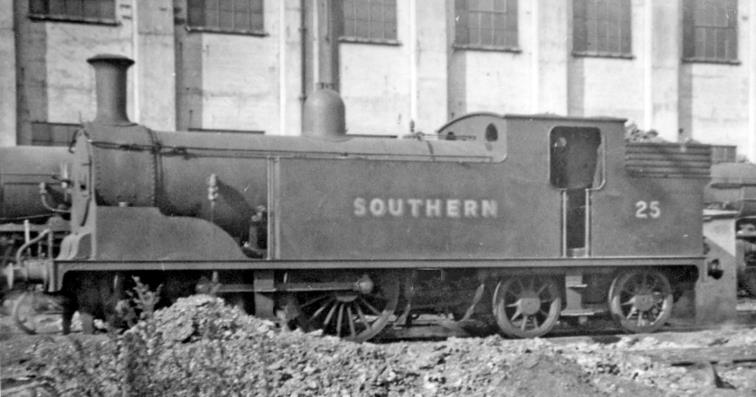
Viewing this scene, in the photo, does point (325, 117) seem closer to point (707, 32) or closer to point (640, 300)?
point (640, 300)

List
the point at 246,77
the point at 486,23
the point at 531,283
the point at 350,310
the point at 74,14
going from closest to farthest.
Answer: the point at 350,310, the point at 531,283, the point at 74,14, the point at 246,77, the point at 486,23

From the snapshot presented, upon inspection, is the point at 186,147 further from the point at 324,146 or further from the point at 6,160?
the point at 6,160

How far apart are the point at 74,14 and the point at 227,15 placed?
293 cm

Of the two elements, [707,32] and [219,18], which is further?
[707,32]

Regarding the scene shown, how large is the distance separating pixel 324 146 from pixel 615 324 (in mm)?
4646

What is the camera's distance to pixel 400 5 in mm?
19422

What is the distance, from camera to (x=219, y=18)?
18.2m

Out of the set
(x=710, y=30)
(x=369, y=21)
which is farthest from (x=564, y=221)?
(x=710, y=30)

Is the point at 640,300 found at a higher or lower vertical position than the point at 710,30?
lower

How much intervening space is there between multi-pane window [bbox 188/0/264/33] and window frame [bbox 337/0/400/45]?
1.75 meters

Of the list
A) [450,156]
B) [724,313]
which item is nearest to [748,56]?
[724,313]

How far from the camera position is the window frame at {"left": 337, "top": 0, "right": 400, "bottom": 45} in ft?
62.5

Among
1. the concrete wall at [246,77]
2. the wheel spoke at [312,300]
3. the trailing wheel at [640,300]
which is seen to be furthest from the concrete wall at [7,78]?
the trailing wheel at [640,300]

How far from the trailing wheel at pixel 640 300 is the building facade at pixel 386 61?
8.36 meters
